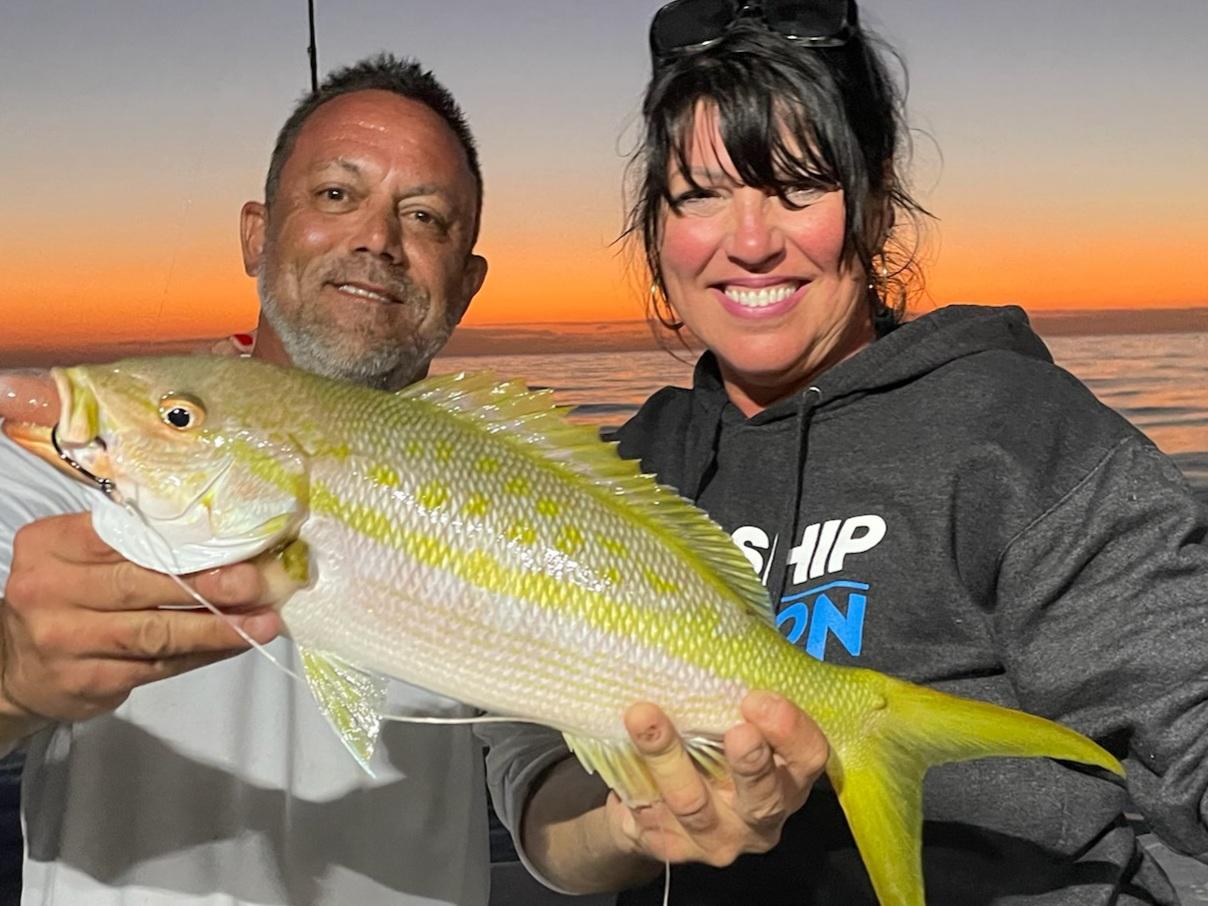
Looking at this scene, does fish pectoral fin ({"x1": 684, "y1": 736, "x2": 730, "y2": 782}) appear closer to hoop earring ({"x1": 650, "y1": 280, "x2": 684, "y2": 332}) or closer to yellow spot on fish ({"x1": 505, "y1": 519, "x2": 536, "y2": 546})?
yellow spot on fish ({"x1": 505, "y1": 519, "x2": 536, "y2": 546})

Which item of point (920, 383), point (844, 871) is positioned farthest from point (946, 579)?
point (844, 871)

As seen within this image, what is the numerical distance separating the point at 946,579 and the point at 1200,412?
50.7 ft

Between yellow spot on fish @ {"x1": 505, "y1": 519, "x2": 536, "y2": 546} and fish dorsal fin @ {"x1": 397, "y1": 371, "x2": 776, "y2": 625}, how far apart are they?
0.45ft

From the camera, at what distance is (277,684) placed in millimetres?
2619

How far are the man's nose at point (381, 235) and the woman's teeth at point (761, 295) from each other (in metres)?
1.05

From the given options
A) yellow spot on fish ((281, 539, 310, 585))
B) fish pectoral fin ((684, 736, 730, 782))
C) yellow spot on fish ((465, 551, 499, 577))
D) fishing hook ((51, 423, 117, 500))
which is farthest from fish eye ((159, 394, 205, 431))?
fish pectoral fin ((684, 736, 730, 782))

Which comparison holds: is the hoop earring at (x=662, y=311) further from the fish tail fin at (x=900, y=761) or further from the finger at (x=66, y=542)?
the finger at (x=66, y=542)

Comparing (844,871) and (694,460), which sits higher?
(694,460)

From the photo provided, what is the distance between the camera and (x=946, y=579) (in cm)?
222

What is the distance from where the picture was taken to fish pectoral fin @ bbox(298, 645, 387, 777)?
6.24ft

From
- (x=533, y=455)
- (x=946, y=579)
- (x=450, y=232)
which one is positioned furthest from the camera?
(x=450, y=232)

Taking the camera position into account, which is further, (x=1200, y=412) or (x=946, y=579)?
(x=1200, y=412)

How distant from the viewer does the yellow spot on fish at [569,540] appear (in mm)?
1896

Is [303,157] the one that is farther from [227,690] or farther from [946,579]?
[946,579]
